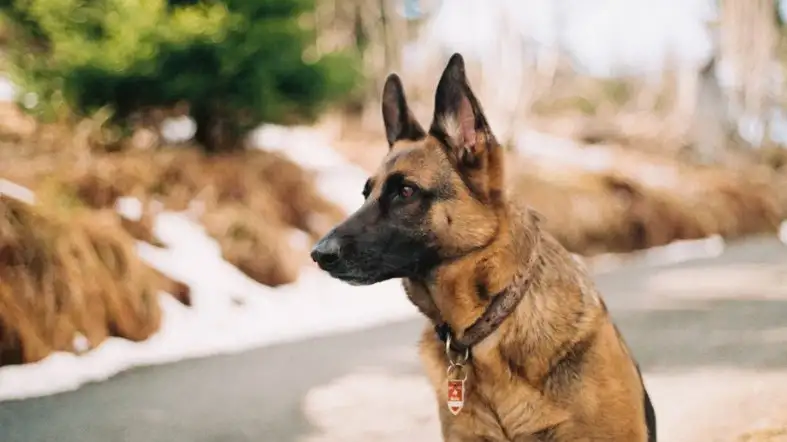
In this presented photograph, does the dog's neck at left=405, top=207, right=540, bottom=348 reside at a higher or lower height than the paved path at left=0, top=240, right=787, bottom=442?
higher

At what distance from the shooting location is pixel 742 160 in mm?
8078

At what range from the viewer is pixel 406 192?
1.44 m

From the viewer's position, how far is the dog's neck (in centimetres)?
139

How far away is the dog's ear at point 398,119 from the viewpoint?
159 cm

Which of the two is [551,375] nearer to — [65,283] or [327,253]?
[327,253]

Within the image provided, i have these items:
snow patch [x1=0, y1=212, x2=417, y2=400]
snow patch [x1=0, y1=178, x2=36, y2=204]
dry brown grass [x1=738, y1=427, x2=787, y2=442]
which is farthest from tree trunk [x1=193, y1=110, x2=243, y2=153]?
dry brown grass [x1=738, y1=427, x2=787, y2=442]

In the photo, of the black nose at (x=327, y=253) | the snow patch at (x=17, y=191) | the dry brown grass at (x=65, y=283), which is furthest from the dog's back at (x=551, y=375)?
the snow patch at (x=17, y=191)

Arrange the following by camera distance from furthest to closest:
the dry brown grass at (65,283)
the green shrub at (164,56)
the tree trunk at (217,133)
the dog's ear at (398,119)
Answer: the tree trunk at (217,133) < the green shrub at (164,56) < the dry brown grass at (65,283) < the dog's ear at (398,119)

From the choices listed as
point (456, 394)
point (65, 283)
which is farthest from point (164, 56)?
point (456, 394)

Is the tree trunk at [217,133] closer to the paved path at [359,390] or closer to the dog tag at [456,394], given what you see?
the paved path at [359,390]

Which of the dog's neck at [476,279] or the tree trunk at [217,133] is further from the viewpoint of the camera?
the tree trunk at [217,133]

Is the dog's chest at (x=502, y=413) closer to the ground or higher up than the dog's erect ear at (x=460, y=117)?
closer to the ground

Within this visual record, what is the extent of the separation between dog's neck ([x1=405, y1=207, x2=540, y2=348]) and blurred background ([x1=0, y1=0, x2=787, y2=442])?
0.14 metres

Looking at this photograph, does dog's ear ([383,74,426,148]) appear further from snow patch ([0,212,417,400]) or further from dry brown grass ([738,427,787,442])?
snow patch ([0,212,417,400])
